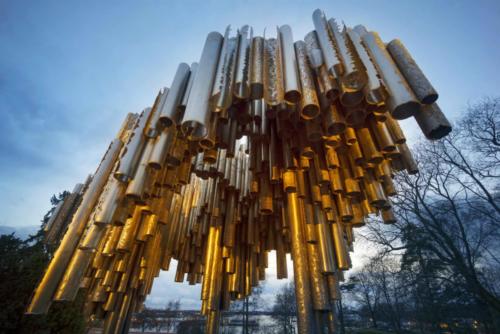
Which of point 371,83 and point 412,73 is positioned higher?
point 412,73

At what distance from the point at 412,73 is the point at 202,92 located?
63.5 inches

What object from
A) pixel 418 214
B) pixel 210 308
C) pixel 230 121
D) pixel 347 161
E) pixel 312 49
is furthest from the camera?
pixel 418 214

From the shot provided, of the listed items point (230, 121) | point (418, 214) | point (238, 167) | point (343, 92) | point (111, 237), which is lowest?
point (111, 237)

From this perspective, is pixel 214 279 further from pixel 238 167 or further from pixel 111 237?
pixel 111 237

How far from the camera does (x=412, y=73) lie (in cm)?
186

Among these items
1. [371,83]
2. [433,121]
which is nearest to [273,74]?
[371,83]

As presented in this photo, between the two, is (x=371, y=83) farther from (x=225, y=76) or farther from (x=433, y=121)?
(x=225, y=76)

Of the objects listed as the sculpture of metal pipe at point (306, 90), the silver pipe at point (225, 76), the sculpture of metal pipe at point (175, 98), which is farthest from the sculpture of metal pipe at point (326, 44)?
the sculpture of metal pipe at point (175, 98)

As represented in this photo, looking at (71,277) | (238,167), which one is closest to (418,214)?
(238,167)

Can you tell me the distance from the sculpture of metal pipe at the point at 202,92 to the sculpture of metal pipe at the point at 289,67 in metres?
0.60

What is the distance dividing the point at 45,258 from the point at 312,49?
32.0 feet

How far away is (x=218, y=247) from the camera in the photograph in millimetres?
5383

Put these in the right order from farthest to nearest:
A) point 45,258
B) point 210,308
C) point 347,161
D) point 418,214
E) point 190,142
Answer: point 418,214, point 45,258, point 210,308, point 347,161, point 190,142

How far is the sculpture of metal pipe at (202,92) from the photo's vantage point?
175 centimetres
